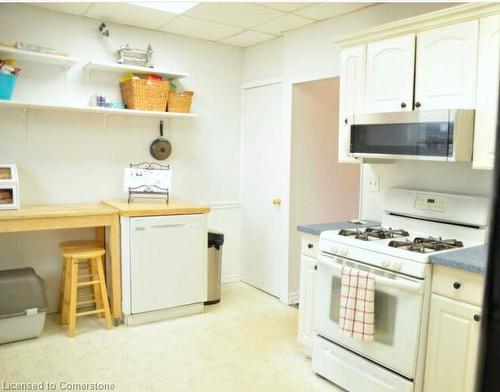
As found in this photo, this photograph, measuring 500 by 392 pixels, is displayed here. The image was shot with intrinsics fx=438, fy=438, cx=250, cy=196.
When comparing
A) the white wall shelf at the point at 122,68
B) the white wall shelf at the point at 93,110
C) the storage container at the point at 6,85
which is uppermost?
the white wall shelf at the point at 122,68

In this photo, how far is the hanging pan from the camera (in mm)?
3990

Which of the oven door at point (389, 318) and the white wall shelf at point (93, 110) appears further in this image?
the white wall shelf at point (93, 110)

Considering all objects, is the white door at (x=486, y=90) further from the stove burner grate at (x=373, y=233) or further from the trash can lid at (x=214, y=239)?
the trash can lid at (x=214, y=239)

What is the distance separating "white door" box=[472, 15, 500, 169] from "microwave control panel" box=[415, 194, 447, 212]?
405 mm

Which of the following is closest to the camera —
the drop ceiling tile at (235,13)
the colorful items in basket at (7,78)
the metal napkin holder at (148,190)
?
the colorful items in basket at (7,78)

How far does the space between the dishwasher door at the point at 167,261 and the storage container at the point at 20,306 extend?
652mm

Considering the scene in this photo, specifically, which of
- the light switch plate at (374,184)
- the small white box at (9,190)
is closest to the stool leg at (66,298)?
the small white box at (9,190)

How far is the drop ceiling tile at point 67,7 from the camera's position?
3.28 meters

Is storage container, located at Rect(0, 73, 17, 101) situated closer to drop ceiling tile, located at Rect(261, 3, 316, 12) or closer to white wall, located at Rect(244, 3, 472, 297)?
drop ceiling tile, located at Rect(261, 3, 316, 12)

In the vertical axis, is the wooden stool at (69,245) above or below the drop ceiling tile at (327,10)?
below

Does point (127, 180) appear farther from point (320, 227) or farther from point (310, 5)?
point (310, 5)

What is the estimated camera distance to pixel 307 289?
2.88m

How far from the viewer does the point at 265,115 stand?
13.9 feet

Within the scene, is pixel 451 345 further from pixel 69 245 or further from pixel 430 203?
pixel 69 245
